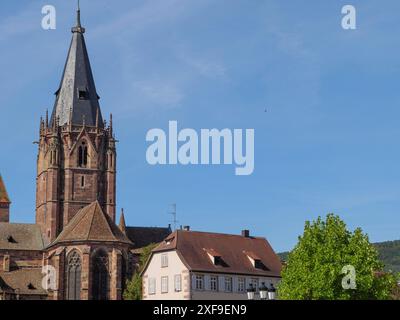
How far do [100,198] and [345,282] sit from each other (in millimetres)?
66500

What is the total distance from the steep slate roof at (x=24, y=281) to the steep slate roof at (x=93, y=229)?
18.5ft

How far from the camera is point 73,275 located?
107125 millimetres

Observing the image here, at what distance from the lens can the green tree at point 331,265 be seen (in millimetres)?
59312

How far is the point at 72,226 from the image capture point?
11219 centimetres

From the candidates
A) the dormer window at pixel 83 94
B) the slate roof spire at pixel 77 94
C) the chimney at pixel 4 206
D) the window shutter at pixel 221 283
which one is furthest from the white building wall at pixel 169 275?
the chimney at pixel 4 206

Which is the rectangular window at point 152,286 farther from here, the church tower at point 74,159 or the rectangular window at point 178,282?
the church tower at point 74,159

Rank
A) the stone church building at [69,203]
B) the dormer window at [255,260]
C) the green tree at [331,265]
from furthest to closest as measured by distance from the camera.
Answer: the stone church building at [69,203], the dormer window at [255,260], the green tree at [331,265]

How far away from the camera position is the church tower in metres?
121

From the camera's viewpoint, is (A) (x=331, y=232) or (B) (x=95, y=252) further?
(B) (x=95, y=252)

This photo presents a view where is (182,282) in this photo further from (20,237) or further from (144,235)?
(20,237)

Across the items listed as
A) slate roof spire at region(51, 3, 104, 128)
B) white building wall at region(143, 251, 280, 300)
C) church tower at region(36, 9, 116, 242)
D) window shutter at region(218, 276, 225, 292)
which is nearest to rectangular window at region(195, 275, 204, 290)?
white building wall at region(143, 251, 280, 300)

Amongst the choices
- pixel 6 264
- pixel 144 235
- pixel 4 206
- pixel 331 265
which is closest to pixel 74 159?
pixel 144 235
